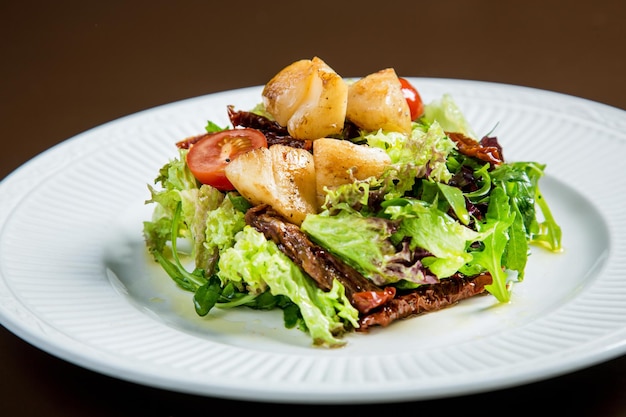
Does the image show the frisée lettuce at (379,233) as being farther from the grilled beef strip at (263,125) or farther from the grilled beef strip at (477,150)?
the grilled beef strip at (263,125)

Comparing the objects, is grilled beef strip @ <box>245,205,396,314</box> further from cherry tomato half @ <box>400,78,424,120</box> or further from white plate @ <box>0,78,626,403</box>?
cherry tomato half @ <box>400,78,424,120</box>

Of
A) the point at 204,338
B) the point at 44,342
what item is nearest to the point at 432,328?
the point at 204,338

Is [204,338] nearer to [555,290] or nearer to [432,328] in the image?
[432,328]

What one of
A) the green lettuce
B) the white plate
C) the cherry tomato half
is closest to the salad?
the green lettuce

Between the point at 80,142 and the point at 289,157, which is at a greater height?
the point at 289,157

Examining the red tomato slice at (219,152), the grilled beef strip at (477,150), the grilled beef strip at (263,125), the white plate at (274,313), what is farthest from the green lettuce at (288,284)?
the grilled beef strip at (477,150)

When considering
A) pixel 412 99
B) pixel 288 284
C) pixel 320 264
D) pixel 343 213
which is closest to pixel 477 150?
pixel 412 99
